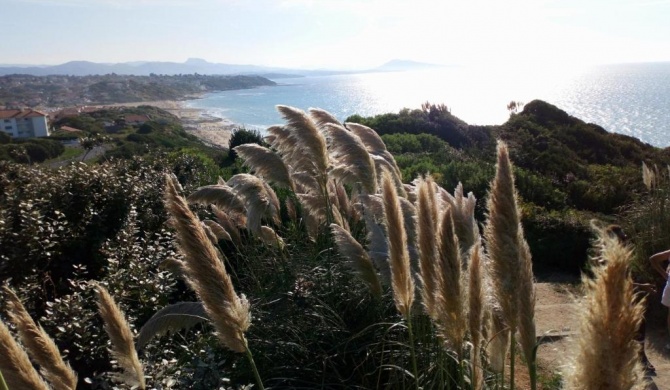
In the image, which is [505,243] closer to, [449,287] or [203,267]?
[449,287]

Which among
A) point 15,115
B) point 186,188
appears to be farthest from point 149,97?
point 186,188

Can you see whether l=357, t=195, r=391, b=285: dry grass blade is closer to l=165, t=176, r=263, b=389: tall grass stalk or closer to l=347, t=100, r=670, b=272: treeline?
l=165, t=176, r=263, b=389: tall grass stalk

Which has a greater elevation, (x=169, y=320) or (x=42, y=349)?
(x=42, y=349)

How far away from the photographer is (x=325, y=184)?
12.5ft

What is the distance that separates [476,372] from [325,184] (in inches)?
83.7

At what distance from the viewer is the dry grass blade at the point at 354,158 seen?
11.9ft

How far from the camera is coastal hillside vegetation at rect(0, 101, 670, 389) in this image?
1.55m

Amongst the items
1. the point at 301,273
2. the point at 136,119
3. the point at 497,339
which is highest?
the point at 497,339

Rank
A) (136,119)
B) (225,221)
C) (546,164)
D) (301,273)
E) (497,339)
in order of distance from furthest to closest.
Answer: (136,119) → (546,164) → (225,221) → (301,273) → (497,339)

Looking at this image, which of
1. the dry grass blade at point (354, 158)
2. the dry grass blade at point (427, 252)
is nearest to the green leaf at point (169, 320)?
the dry grass blade at point (427, 252)

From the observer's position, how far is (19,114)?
7012cm

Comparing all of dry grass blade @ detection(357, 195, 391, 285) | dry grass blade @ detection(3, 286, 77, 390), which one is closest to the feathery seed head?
dry grass blade @ detection(357, 195, 391, 285)

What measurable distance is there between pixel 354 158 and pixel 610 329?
2.77m

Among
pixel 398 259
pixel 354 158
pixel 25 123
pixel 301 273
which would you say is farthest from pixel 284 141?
pixel 25 123
